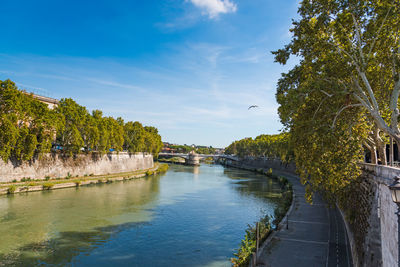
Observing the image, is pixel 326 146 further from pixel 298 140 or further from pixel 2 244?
pixel 2 244

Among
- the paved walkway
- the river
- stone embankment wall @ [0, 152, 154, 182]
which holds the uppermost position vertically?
stone embankment wall @ [0, 152, 154, 182]

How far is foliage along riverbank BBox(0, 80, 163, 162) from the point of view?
3131 centimetres

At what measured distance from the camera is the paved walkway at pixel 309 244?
12.6 m

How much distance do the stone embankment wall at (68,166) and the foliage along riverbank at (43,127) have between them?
3.92 ft

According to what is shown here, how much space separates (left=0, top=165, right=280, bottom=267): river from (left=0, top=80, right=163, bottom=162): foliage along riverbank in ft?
21.7

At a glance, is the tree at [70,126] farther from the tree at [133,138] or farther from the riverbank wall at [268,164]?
the riverbank wall at [268,164]

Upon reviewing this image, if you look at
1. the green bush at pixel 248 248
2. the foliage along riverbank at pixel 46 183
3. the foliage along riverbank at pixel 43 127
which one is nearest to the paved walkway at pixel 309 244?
the green bush at pixel 248 248

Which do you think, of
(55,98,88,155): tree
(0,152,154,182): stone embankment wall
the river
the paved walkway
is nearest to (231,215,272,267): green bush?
the paved walkway

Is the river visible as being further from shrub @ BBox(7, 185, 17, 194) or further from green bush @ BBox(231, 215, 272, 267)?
green bush @ BBox(231, 215, 272, 267)

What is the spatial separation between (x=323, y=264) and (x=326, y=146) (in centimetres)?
546

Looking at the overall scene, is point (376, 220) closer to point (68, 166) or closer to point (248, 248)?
point (248, 248)

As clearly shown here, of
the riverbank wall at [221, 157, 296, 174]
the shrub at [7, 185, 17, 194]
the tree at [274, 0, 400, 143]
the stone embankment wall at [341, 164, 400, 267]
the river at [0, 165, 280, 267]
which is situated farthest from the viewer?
the riverbank wall at [221, 157, 296, 174]

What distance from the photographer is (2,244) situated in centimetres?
1645

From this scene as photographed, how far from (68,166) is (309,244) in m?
39.9
